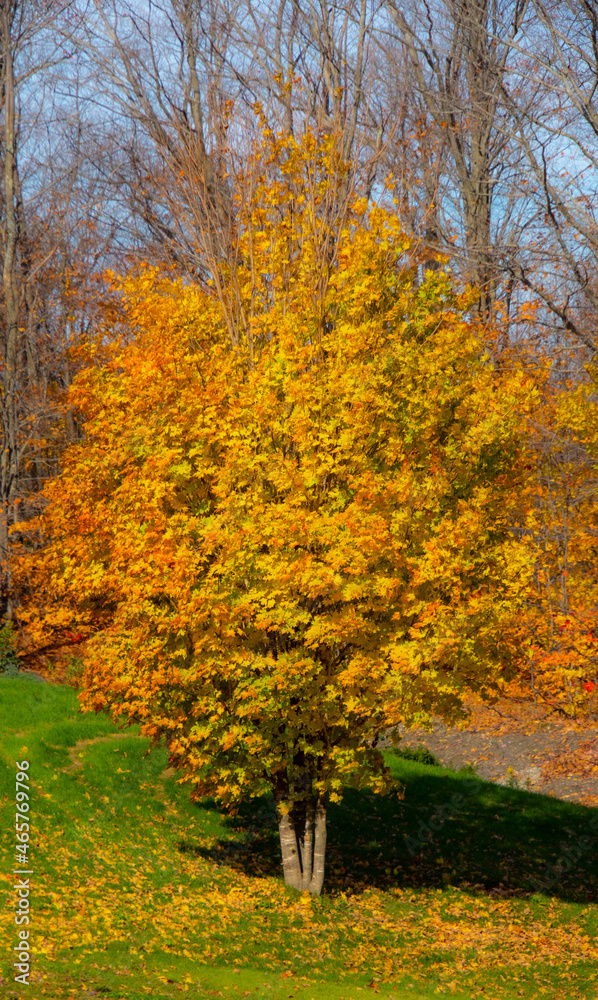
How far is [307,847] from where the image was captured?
948 cm

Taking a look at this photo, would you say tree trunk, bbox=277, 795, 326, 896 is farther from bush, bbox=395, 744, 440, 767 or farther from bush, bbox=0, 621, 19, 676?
bush, bbox=0, 621, 19, 676

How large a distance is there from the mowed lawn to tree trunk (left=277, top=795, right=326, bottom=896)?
0.66 feet

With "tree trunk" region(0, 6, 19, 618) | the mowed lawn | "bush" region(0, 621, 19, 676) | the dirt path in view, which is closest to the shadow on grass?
the mowed lawn

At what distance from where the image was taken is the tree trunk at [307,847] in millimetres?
9406

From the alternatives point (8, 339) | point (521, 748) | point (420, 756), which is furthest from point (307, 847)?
point (8, 339)

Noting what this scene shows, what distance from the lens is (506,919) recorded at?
32.7 ft

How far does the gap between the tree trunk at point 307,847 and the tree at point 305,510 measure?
519 mm

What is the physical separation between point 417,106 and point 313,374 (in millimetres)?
13961

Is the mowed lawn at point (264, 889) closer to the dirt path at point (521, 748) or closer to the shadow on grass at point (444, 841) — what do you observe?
the shadow on grass at point (444, 841)

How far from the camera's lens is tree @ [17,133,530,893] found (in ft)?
24.2

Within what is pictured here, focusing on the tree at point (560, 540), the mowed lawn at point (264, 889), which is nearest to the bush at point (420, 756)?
the mowed lawn at point (264, 889)

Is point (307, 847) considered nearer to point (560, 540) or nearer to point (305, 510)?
point (305, 510)

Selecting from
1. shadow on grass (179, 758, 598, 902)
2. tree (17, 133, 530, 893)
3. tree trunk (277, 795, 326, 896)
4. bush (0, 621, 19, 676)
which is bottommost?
shadow on grass (179, 758, 598, 902)

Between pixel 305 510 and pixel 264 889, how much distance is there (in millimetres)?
4838
